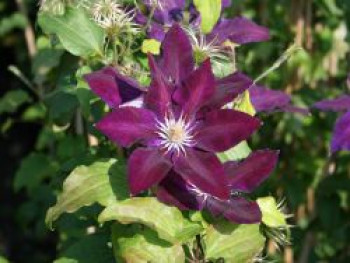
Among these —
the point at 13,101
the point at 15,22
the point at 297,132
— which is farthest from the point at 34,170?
the point at 297,132

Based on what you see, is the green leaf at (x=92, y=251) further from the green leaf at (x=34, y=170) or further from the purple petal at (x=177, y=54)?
the green leaf at (x=34, y=170)

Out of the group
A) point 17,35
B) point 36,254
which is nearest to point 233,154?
point 36,254

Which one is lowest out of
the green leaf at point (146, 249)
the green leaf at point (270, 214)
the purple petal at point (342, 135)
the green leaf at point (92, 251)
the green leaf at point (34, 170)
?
the green leaf at point (34, 170)

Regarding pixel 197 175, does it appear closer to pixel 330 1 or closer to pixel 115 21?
pixel 115 21

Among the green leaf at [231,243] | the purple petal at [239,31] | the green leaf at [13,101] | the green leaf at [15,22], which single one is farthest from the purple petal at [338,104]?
the green leaf at [15,22]

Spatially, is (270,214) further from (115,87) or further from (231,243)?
(115,87)

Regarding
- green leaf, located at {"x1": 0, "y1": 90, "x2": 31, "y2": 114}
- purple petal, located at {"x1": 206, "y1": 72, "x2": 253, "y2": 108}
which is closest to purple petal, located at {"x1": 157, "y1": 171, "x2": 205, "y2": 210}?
purple petal, located at {"x1": 206, "y1": 72, "x2": 253, "y2": 108}
